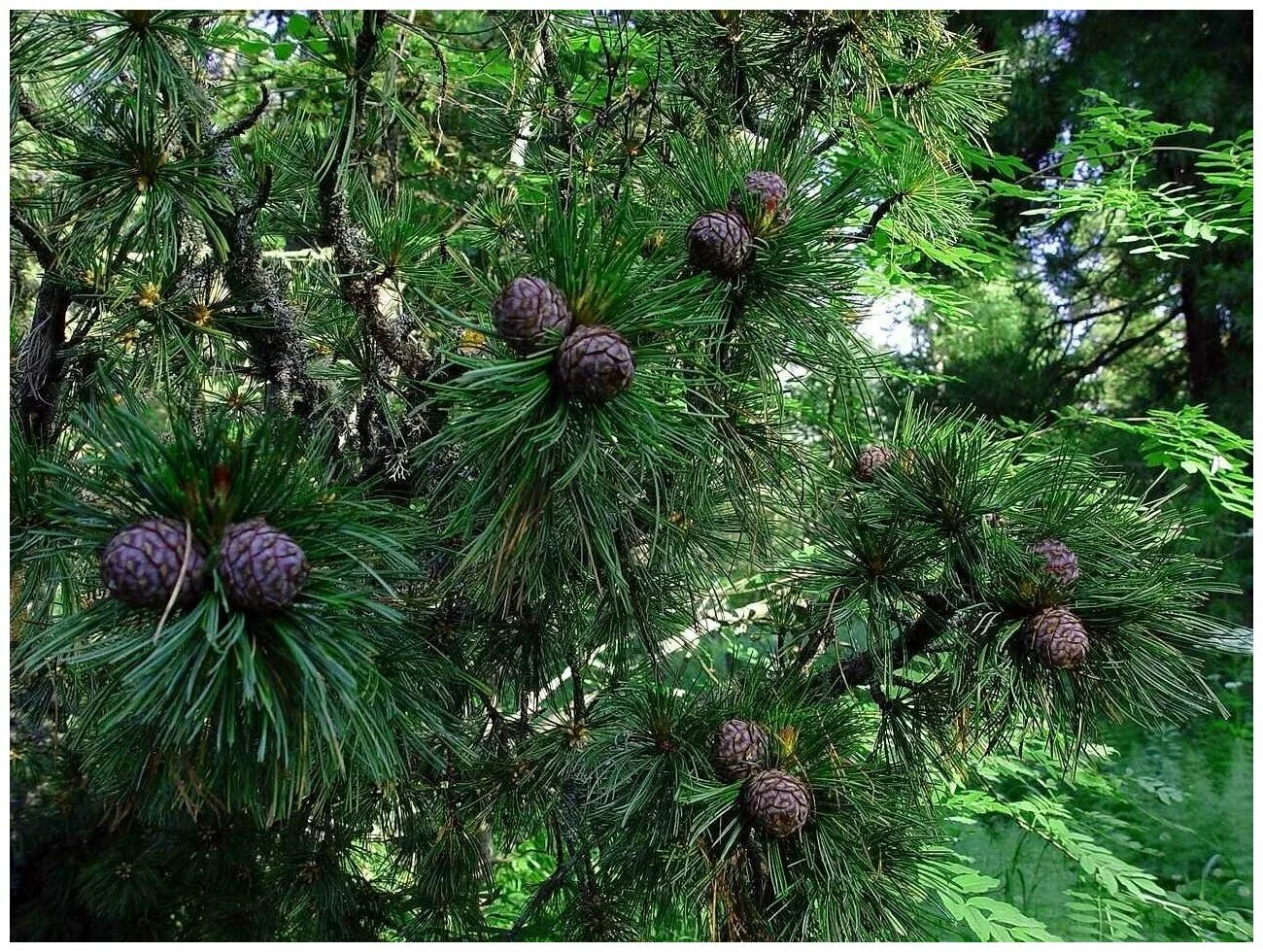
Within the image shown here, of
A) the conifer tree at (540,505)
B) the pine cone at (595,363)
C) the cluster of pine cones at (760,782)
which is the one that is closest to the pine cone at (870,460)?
the conifer tree at (540,505)

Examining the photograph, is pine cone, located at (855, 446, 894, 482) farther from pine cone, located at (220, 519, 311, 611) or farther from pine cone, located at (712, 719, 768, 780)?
pine cone, located at (220, 519, 311, 611)

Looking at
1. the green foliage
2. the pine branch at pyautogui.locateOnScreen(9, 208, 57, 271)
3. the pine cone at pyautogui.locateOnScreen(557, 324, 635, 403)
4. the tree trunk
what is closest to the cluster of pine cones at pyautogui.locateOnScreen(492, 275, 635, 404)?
the pine cone at pyautogui.locateOnScreen(557, 324, 635, 403)

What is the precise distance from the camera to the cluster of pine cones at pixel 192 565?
0.40 m

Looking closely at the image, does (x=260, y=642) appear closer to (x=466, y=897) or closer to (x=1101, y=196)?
(x=466, y=897)

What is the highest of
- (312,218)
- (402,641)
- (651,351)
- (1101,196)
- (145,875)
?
(1101,196)

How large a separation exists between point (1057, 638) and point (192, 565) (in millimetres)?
515

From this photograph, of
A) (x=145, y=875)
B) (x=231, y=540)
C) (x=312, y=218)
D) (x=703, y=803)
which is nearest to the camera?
(x=231, y=540)

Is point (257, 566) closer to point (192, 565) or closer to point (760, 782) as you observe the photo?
point (192, 565)

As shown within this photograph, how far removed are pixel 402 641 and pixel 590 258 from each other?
295 mm

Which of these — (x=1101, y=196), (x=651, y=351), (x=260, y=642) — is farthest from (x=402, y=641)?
(x=1101, y=196)

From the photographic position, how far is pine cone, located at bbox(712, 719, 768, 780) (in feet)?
1.96

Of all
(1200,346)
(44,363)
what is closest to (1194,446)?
→ (44,363)

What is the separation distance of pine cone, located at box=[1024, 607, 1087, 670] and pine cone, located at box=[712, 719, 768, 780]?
0.20 meters

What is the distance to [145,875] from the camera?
1.31 meters
